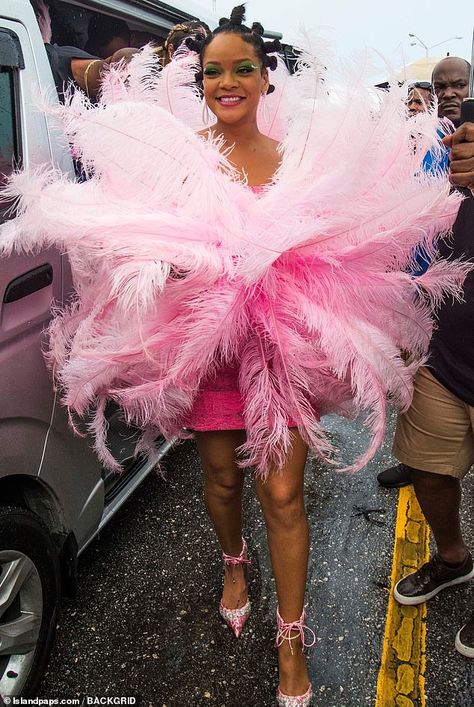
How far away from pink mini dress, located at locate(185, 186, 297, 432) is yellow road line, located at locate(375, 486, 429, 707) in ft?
3.56

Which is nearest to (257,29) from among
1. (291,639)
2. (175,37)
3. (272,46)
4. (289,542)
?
(272,46)

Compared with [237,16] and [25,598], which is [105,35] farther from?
[25,598]

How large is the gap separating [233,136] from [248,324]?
66cm

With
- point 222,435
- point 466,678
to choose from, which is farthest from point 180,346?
point 466,678

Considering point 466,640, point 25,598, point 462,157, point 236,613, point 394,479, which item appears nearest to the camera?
point 462,157

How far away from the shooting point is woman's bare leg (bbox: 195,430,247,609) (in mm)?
2000

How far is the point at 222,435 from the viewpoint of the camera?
77.6 inches

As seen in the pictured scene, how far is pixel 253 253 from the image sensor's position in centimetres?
152

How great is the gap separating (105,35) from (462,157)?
250 cm

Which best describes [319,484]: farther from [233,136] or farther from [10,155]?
[10,155]

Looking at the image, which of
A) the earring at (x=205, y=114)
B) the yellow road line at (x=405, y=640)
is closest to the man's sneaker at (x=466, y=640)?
the yellow road line at (x=405, y=640)

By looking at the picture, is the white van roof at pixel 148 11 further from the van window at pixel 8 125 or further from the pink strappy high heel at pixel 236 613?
the pink strappy high heel at pixel 236 613

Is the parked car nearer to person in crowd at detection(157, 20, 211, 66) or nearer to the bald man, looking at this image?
person in crowd at detection(157, 20, 211, 66)

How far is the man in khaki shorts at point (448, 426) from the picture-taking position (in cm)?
188
